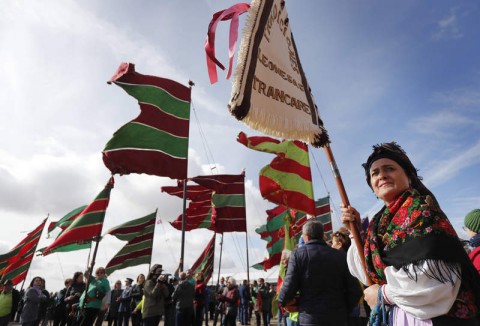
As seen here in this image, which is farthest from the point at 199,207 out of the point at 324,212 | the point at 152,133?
the point at 152,133

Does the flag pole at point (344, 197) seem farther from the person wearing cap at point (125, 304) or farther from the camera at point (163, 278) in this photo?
the person wearing cap at point (125, 304)

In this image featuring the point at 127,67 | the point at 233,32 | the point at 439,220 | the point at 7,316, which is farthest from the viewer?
the point at 7,316

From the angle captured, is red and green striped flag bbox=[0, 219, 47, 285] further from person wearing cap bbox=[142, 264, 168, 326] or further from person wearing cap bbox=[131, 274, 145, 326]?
person wearing cap bbox=[142, 264, 168, 326]

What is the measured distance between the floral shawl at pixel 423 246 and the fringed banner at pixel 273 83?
0.96m

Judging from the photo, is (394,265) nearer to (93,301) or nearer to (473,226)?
(473,226)

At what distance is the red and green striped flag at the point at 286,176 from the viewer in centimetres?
797

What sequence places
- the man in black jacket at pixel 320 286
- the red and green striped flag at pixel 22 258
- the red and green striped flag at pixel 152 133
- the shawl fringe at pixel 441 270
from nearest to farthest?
the shawl fringe at pixel 441 270 < the man in black jacket at pixel 320 286 < the red and green striped flag at pixel 152 133 < the red and green striped flag at pixel 22 258

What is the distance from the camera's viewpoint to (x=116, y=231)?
12773 millimetres

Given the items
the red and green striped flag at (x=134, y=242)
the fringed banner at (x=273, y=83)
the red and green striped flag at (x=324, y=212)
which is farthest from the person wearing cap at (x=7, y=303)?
the red and green striped flag at (x=324, y=212)

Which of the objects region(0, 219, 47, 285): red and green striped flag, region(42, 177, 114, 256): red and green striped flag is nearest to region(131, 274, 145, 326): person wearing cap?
region(42, 177, 114, 256): red and green striped flag

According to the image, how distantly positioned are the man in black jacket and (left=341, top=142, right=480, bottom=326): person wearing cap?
4.29 feet

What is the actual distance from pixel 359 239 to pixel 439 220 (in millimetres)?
623

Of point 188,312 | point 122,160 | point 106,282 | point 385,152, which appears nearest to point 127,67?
point 122,160

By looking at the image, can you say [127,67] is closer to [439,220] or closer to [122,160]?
[122,160]
